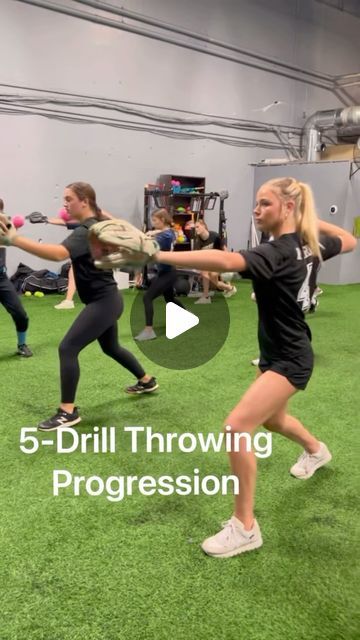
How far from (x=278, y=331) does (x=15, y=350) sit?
3.49 m

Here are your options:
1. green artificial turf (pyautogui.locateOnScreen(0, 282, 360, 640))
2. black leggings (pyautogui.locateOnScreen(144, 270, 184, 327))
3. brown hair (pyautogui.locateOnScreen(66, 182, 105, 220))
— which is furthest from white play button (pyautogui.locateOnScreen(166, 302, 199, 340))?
brown hair (pyautogui.locateOnScreen(66, 182, 105, 220))

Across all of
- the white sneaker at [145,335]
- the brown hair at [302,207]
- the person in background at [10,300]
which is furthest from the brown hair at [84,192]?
the white sneaker at [145,335]

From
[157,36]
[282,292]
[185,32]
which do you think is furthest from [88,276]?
[185,32]

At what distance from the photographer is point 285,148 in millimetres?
11727

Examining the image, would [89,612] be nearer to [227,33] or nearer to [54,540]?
[54,540]

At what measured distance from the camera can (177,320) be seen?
5082mm

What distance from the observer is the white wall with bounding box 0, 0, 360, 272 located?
8031mm

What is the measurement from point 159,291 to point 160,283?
89 mm

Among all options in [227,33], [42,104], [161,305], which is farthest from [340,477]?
[227,33]

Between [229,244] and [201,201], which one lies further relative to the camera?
[229,244]

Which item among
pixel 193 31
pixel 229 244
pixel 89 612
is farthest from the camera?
pixel 229 244

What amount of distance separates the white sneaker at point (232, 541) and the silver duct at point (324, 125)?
32.8 ft

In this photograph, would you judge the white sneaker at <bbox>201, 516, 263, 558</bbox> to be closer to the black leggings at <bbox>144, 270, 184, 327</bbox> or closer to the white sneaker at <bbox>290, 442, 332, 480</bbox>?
the white sneaker at <bbox>290, 442, 332, 480</bbox>

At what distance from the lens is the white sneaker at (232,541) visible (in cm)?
206
